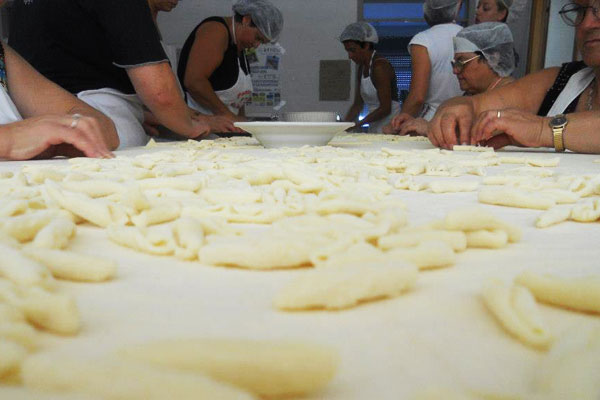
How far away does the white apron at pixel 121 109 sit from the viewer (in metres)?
1.84

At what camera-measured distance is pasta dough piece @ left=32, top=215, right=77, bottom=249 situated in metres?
0.43

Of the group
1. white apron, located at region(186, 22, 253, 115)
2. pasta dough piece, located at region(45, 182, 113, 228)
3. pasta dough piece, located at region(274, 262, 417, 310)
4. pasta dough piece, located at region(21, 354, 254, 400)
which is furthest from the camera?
white apron, located at region(186, 22, 253, 115)

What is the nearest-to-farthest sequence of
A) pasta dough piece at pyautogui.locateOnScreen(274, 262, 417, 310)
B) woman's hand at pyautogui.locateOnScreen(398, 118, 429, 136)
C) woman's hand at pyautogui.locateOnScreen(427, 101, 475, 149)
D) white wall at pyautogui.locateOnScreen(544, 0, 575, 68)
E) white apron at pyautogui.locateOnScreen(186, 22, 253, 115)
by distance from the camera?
1. pasta dough piece at pyautogui.locateOnScreen(274, 262, 417, 310)
2. woman's hand at pyautogui.locateOnScreen(427, 101, 475, 149)
3. woman's hand at pyautogui.locateOnScreen(398, 118, 429, 136)
4. white apron at pyautogui.locateOnScreen(186, 22, 253, 115)
5. white wall at pyautogui.locateOnScreen(544, 0, 575, 68)

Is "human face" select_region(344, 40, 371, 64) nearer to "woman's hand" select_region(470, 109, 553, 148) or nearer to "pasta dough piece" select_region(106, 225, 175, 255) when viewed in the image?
"woman's hand" select_region(470, 109, 553, 148)

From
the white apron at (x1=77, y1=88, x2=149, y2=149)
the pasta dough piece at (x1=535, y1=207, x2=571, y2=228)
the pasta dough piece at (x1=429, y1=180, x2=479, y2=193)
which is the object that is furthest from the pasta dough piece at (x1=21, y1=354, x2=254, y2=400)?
the white apron at (x1=77, y1=88, x2=149, y2=149)

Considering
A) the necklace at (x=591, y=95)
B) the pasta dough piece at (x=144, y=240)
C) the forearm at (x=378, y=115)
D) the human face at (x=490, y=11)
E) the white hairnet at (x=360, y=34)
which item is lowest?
the forearm at (x=378, y=115)

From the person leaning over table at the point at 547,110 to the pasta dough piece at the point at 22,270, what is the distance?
4.71ft

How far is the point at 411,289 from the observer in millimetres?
359

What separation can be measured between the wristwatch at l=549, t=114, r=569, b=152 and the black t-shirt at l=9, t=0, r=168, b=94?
1307 millimetres

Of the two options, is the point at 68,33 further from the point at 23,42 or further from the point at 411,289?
the point at 411,289

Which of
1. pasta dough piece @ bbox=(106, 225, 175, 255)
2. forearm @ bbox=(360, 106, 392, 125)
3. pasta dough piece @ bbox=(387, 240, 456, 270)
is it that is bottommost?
forearm @ bbox=(360, 106, 392, 125)

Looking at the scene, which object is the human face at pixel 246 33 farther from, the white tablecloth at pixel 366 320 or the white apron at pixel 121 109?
the white tablecloth at pixel 366 320

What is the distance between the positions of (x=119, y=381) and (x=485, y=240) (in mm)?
355

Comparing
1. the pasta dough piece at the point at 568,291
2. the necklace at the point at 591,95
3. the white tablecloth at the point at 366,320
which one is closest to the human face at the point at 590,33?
the necklace at the point at 591,95
